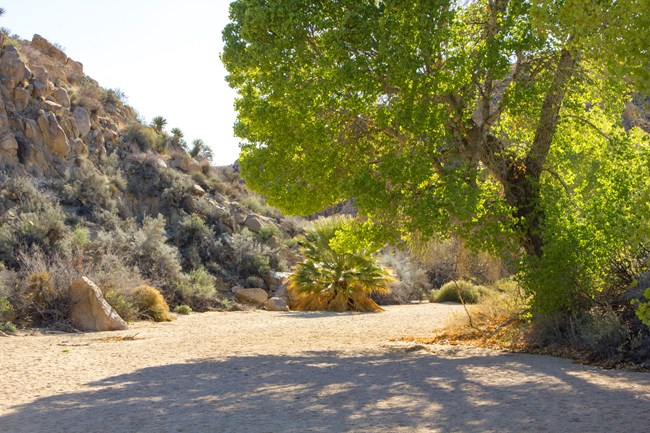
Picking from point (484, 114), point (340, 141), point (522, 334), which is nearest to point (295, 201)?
point (340, 141)

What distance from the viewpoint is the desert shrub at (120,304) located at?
46.4ft

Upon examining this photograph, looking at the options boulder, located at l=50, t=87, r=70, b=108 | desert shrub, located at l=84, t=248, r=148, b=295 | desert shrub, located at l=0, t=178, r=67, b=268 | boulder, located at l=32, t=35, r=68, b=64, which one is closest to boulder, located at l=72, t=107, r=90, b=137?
boulder, located at l=50, t=87, r=70, b=108

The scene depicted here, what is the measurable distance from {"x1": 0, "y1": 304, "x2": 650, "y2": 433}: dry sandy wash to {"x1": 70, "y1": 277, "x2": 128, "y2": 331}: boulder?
1569 millimetres

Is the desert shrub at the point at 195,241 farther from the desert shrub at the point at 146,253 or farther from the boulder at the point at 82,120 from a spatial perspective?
the boulder at the point at 82,120

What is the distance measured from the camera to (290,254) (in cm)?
2652

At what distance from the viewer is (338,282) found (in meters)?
19.9

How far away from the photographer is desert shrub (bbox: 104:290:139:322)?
1416cm

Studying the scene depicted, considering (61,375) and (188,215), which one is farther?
(188,215)

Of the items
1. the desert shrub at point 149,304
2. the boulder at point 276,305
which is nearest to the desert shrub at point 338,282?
the boulder at point 276,305

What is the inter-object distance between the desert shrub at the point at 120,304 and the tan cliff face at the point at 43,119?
29.6 ft

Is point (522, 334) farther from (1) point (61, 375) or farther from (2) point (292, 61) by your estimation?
(1) point (61, 375)

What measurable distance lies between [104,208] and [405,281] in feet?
36.1

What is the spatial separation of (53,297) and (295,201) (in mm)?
5861

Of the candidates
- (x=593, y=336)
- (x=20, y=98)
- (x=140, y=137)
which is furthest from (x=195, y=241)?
(x=593, y=336)
